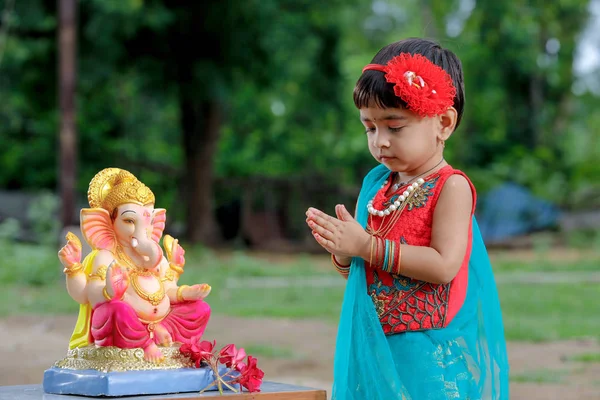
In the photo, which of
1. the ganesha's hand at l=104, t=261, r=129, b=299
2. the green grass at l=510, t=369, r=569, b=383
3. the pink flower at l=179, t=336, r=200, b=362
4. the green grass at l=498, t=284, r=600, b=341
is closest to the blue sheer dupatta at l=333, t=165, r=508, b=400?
the pink flower at l=179, t=336, r=200, b=362

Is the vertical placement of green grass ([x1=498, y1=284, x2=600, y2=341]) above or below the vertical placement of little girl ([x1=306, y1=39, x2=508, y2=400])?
above

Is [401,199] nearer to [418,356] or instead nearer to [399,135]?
[399,135]

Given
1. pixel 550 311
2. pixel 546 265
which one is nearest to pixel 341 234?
pixel 550 311

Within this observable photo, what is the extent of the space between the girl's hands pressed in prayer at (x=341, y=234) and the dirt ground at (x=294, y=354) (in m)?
3.84

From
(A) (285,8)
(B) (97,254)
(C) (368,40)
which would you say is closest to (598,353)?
(B) (97,254)

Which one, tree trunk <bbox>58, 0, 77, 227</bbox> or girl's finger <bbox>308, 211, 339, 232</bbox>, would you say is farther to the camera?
tree trunk <bbox>58, 0, 77, 227</bbox>

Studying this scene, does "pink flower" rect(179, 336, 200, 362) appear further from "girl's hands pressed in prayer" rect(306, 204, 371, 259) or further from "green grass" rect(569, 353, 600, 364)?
"green grass" rect(569, 353, 600, 364)

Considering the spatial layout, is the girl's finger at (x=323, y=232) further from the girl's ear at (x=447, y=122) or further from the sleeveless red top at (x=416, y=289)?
the girl's ear at (x=447, y=122)

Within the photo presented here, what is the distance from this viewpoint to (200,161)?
68.1 feet

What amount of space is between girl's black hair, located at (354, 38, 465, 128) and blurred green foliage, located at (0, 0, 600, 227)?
12610mm

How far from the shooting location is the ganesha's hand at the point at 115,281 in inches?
110

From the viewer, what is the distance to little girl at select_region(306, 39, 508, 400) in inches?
110

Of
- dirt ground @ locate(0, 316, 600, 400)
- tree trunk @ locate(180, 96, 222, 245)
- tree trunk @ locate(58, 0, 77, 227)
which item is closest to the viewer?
dirt ground @ locate(0, 316, 600, 400)

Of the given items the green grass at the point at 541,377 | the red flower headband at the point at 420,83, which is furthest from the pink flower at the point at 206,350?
the green grass at the point at 541,377
